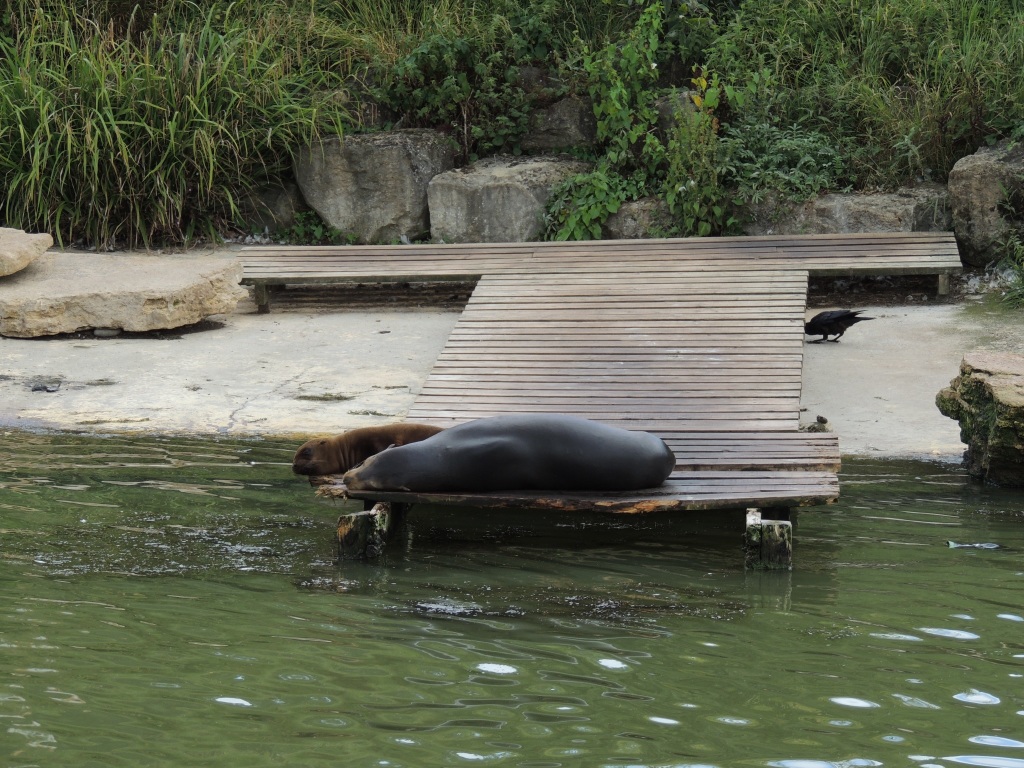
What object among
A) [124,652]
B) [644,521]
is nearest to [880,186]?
[644,521]

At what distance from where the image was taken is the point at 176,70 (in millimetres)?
11594

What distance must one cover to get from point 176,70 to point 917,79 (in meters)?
6.51

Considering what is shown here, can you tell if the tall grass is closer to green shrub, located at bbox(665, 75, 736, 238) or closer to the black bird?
green shrub, located at bbox(665, 75, 736, 238)

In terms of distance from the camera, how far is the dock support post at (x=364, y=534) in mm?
5211

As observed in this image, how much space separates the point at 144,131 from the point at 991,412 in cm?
785

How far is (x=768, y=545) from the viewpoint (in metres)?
5.04

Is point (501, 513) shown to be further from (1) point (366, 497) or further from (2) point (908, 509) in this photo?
(2) point (908, 509)

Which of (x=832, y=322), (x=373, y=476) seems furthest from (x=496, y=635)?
(x=832, y=322)

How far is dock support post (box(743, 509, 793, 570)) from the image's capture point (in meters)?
5.03

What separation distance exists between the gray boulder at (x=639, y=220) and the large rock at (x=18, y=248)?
4548 mm

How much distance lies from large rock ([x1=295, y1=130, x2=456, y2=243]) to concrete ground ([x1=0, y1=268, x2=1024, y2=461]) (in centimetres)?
160

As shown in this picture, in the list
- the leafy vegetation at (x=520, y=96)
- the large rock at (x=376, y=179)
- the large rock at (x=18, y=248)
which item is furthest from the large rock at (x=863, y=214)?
the large rock at (x=18, y=248)

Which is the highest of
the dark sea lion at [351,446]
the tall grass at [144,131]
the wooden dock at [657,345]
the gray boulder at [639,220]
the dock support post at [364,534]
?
the tall grass at [144,131]

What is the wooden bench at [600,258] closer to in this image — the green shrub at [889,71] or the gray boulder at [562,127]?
the green shrub at [889,71]
